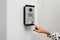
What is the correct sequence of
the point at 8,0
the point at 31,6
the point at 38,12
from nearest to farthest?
the point at 8,0
the point at 31,6
the point at 38,12

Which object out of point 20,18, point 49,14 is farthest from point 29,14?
point 49,14

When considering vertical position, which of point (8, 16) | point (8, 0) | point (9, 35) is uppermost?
point (8, 0)

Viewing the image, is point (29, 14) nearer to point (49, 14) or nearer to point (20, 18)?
point (20, 18)

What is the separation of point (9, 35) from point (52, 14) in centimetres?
54

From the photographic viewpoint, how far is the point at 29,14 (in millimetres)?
874

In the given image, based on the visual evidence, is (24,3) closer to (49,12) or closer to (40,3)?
(40,3)

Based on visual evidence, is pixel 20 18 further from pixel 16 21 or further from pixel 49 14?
pixel 49 14

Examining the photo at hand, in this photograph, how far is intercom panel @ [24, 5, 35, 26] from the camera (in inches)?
33.9

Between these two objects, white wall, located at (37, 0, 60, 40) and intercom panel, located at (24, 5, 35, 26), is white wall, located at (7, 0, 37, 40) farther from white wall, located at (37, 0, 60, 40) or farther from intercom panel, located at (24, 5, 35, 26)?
white wall, located at (37, 0, 60, 40)

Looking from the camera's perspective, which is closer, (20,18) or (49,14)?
(20,18)

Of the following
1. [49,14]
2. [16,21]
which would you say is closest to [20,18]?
[16,21]

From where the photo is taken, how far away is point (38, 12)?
1014 mm

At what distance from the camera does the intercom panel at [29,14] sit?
33.9 inches

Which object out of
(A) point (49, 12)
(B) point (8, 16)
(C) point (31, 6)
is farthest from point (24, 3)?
(A) point (49, 12)
